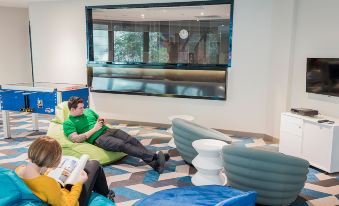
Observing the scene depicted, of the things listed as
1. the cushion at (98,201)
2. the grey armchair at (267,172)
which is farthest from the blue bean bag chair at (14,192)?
the grey armchair at (267,172)

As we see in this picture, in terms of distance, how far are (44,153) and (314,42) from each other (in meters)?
4.32

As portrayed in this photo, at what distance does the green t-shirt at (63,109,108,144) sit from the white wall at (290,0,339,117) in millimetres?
3169

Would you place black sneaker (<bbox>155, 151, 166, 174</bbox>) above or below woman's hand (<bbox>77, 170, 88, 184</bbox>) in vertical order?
below

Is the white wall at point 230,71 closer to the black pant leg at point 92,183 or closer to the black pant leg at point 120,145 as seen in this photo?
the black pant leg at point 120,145

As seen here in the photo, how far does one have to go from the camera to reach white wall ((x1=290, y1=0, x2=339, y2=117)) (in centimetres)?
460

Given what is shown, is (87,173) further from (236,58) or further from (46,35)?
(46,35)

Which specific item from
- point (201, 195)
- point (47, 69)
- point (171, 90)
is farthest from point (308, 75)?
point (47, 69)

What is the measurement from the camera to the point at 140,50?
258 inches

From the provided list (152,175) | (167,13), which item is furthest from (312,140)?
(167,13)

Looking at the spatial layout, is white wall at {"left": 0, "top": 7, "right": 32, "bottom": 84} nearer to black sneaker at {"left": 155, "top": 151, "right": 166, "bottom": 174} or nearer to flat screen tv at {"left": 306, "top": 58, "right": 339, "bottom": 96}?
black sneaker at {"left": 155, "top": 151, "right": 166, "bottom": 174}

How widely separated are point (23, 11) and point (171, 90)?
5.23 m

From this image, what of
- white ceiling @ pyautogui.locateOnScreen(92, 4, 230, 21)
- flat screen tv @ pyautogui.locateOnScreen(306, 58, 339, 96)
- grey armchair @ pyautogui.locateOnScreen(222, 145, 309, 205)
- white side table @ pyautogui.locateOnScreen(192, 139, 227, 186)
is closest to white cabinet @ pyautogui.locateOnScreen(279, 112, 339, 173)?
flat screen tv @ pyautogui.locateOnScreen(306, 58, 339, 96)

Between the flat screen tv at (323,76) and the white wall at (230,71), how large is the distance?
494 millimetres

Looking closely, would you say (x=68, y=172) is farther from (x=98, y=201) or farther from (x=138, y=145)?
(x=138, y=145)
